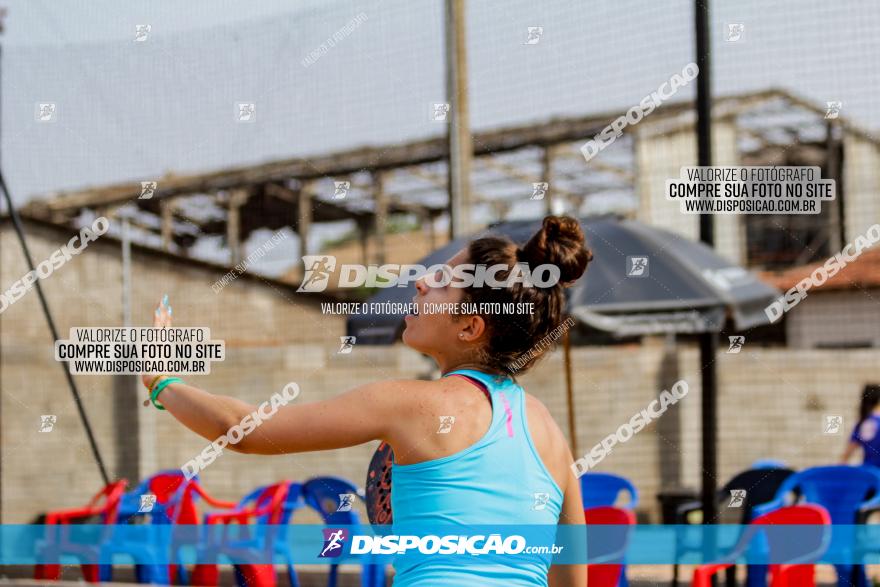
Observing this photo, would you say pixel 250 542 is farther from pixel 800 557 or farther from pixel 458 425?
pixel 458 425

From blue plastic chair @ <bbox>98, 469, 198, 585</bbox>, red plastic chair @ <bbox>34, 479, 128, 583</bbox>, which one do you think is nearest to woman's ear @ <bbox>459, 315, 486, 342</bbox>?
blue plastic chair @ <bbox>98, 469, 198, 585</bbox>

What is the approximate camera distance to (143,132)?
5.08 metres

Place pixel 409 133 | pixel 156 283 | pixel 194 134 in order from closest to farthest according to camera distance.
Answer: pixel 194 134
pixel 409 133
pixel 156 283

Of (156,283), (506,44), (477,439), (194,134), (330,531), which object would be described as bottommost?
(330,531)

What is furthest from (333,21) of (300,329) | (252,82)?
(300,329)

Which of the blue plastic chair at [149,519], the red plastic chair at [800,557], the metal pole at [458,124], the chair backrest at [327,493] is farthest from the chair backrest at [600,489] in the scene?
the blue plastic chair at [149,519]

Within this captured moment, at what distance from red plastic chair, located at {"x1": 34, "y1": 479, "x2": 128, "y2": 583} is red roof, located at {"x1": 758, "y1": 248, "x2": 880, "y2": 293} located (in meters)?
6.25

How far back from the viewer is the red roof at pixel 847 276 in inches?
369

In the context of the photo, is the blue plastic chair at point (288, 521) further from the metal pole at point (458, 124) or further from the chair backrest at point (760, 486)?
the chair backrest at point (760, 486)

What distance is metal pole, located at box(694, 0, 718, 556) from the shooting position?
4.59 meters

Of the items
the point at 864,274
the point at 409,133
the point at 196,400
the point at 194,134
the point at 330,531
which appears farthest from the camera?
the point at 864,274

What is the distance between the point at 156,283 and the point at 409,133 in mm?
2258

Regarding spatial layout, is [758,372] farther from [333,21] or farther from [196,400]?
[196,400]

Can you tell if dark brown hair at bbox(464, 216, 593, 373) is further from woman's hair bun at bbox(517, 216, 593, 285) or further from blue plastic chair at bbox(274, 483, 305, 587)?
blue plastic chair at bbox(274, 483, 305, 587)
